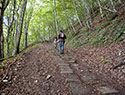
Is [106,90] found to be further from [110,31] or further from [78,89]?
[110,31]

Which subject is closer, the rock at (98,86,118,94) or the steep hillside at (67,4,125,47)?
the rock at (98,86,118,94)

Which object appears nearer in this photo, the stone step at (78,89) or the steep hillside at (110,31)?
the stone step at (78,89)

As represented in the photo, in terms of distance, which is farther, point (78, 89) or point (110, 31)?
point (110, 31)

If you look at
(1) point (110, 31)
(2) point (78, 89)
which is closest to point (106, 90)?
(2) point (78, 89)

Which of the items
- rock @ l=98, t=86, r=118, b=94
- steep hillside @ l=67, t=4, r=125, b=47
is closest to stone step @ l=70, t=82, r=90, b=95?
rock @ l=98, t=86, r=118, b=94

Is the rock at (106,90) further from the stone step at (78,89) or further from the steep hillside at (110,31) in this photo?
the steep hillside at (110,31)

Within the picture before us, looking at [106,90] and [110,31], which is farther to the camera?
[110,31]

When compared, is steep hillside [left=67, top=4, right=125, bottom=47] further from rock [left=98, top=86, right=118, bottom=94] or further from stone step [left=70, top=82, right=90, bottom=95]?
stone step [left=70, top=82, right=90, bottom=95]

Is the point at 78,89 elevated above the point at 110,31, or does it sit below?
below

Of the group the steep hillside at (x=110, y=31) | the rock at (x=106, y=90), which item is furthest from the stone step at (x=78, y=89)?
the steep hillside at (x=110, y=31)

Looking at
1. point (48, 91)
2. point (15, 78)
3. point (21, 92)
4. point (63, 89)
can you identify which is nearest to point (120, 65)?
point (63, 89)

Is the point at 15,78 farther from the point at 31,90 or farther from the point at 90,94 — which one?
the point at 90,94

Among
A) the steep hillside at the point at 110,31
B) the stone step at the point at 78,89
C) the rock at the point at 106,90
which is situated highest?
the steep hillside at the point at 110,31

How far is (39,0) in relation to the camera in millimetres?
15312
